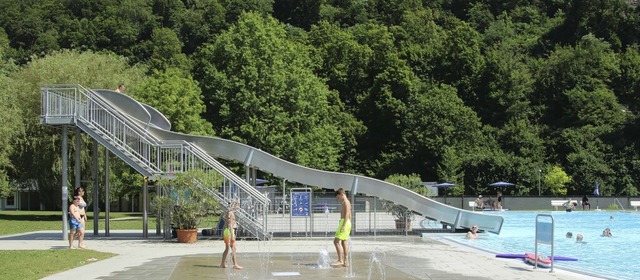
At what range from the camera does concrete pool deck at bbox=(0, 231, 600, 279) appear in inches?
740

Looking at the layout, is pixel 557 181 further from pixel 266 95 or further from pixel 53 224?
pixel 53 224

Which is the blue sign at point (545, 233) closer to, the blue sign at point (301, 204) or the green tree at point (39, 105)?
the blue sign at point (301, 204)

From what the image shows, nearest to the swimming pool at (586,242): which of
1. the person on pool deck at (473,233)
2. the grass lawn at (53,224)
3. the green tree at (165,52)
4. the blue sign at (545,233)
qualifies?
the person on pool deck at (473,233)

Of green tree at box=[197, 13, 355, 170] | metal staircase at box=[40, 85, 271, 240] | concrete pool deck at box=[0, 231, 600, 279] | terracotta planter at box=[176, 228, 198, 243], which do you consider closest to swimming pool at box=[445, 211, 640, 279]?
concrete pool deck at box=[0, 231, 600, 279]

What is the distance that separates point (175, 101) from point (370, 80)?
1236 inches

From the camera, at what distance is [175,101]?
57156 millimetres

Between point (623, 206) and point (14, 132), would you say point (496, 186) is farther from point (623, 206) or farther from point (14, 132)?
point (14, 132)

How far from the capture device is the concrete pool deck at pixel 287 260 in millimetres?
18797

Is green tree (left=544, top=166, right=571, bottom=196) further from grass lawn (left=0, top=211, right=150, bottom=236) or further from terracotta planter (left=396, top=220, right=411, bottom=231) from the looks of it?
terracotta planter (left=396, top=220, right=411, bottom=231)

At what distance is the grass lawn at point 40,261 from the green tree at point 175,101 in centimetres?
3144

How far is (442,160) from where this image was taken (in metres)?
75.2

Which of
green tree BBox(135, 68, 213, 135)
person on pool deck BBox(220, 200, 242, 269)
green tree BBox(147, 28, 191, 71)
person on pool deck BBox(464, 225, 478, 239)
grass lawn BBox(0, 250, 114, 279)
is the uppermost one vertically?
green tree BBox(147, 28, 191, 71)

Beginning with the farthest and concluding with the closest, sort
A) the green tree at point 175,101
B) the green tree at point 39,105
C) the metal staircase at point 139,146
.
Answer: the green tree at point 175,101 < the green tree at point 39,105 < the metal staircase at point 139,146

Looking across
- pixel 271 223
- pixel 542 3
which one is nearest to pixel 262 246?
pixel 271 223
